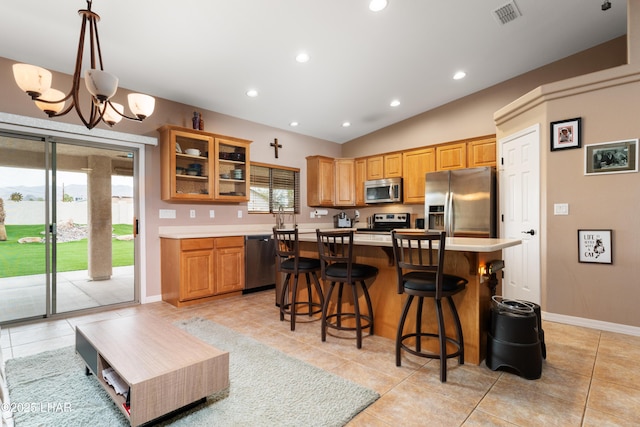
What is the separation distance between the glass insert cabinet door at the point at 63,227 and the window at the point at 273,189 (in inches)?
73.9

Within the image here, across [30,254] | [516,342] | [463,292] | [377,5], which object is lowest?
[516,342]

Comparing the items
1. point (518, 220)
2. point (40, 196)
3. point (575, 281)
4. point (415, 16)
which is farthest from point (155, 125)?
point (575, 281)

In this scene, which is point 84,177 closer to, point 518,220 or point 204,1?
point 204,1

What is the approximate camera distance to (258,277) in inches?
184

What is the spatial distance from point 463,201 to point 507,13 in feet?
7.34

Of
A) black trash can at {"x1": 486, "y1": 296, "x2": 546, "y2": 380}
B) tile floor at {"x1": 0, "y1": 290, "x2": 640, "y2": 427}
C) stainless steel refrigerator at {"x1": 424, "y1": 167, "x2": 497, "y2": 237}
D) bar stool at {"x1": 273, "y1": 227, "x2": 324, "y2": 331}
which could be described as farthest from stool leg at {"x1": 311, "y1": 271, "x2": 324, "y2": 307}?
stainless steel refrigerator at {"x1": 424, "y1": 167, "x2": 497, "y2": 237}

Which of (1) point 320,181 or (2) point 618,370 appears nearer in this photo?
(2) point 618,370

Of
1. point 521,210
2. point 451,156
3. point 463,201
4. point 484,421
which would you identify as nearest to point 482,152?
point 451,156

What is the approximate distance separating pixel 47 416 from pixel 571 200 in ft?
15.2

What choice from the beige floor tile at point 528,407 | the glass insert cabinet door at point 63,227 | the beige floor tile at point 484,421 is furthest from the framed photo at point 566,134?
the glass insert cabinet door at point 63,227

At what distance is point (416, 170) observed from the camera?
17.9 feet

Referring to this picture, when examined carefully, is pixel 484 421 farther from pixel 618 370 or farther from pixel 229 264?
pixel 229 264

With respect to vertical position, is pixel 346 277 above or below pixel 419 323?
above

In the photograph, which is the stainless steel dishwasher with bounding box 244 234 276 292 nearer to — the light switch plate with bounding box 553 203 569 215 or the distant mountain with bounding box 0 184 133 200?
the distant mountain with bounding box 0 184 133 200
